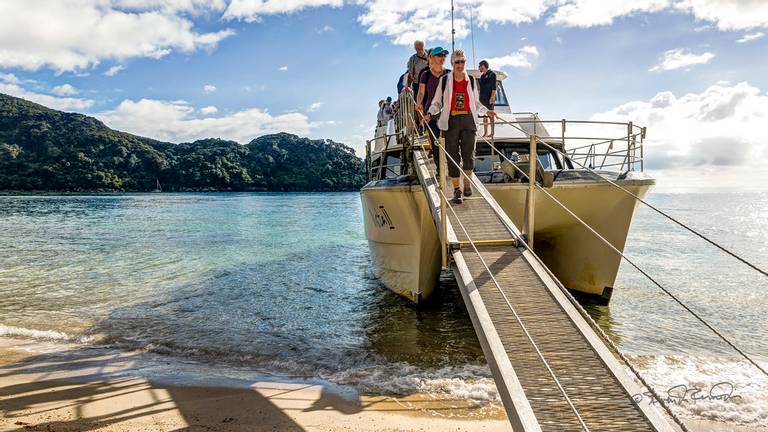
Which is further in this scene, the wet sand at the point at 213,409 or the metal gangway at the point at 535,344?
the wet sand at the point at 213,409

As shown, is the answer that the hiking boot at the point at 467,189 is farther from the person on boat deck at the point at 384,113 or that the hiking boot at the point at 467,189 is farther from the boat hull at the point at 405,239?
the person on boat deck at the point at 384,113

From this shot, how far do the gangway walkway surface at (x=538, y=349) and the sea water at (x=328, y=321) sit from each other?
5.04ft

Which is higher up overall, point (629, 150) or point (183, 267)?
point (629, 150)

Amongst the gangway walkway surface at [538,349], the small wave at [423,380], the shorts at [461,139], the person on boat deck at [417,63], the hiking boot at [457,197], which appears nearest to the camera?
the gangway walkway surface at [538,349]

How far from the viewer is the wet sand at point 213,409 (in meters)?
→ 4.59

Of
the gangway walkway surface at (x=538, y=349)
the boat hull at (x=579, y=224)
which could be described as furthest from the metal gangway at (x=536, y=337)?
the boat hull at (x=579, y=224)

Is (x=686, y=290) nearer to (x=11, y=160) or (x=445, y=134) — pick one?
(x=445, y=134)

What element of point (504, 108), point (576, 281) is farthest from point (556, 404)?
point (504, 108)

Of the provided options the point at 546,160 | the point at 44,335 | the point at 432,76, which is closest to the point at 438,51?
the point at 432,76

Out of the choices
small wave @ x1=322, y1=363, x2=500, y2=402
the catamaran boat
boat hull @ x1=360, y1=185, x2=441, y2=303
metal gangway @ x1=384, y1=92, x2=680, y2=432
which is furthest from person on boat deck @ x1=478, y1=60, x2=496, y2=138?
small wave @ x1=322, y1=363, x2=500, y2=402

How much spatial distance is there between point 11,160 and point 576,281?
434 ft

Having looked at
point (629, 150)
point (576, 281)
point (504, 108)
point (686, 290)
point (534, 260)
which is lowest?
point (686, 290)

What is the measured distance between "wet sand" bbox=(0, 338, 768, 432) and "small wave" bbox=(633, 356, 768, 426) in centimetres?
25

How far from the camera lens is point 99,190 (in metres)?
108
